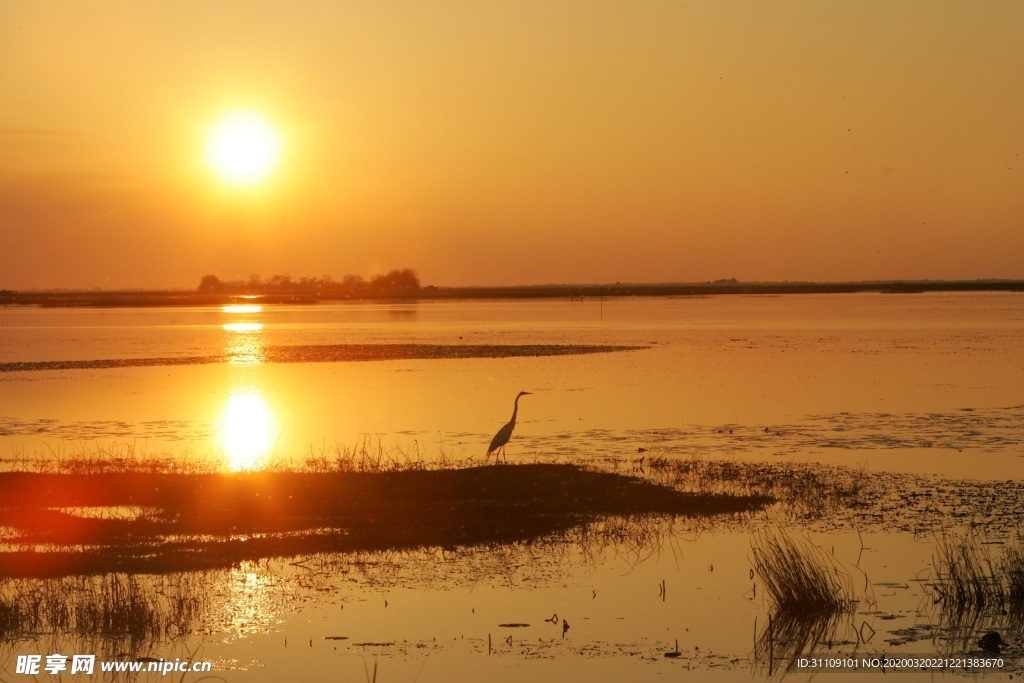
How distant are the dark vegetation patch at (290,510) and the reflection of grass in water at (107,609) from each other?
854 millimetres

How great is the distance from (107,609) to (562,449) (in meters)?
14.8

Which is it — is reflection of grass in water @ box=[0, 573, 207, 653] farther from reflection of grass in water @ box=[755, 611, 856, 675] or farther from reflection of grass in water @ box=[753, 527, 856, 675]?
reflection of grass in water @ box=[753, 527, 856, 675]

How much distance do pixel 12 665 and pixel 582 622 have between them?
6.20 metres

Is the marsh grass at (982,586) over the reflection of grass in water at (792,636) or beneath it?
over

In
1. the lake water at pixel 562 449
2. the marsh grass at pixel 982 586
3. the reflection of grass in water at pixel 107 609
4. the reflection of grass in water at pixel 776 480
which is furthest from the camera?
the reflection of grass in water at pixel 776 480

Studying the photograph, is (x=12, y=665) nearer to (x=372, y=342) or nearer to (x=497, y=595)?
(x=497, y=595)

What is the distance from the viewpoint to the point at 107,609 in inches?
535

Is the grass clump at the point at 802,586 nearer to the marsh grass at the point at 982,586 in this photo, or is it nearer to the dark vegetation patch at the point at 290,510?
the marsh grass at the point at 982,586

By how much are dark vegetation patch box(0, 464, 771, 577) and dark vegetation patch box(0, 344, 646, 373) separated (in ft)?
113

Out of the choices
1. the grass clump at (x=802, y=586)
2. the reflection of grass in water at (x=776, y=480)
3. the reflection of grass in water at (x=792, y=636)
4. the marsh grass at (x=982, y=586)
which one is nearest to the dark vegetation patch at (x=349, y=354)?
the reflection of grass in water at (x=776, y=480)

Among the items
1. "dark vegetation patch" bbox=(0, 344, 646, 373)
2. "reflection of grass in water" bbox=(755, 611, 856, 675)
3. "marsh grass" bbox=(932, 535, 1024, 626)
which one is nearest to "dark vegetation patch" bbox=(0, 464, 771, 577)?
"reflection of grass in water" bbox=(755, 611, 856, 675)

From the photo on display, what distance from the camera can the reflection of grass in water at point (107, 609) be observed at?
13.2m

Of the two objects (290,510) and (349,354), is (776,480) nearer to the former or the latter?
(290,510)

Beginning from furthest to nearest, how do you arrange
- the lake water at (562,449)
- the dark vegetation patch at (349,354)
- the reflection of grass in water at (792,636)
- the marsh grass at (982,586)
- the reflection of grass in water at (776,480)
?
the dark vegetation patch at (349,354) < the reflection of grass in water at (776,480) < the marsh grass at (982,586) < the lake water at (562,449) < the reflection of grass in water at (792,636)
